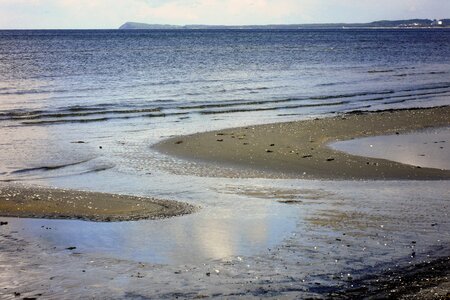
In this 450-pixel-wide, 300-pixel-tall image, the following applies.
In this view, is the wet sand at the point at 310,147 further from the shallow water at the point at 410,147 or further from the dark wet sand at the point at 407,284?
the dark wet sand at the point at 407,284

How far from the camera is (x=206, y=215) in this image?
38.0ft

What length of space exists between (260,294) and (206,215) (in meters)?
3.78

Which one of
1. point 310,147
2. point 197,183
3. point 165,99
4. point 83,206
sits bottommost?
point 165,99

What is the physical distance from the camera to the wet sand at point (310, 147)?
51.0 feet

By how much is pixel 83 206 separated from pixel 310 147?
323 inches

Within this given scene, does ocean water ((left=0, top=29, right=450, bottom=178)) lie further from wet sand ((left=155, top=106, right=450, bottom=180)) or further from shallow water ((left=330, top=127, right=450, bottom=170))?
shallow water ((left=330, top=127, right=450, bottom=170))

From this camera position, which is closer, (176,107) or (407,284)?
(407,284)

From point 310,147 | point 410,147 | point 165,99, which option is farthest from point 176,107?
point 410,147

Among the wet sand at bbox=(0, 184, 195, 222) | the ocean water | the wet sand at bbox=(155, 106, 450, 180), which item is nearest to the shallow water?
the wet sand at bbox=(155, 106, 450, 180)

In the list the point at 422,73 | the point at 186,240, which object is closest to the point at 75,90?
the point at 422,73

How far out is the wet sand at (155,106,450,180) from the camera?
51.0 feet

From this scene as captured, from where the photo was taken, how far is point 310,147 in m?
18.9

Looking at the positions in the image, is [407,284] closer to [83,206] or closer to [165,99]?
[83,206]

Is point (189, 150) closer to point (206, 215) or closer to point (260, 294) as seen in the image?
point (206, 215)
